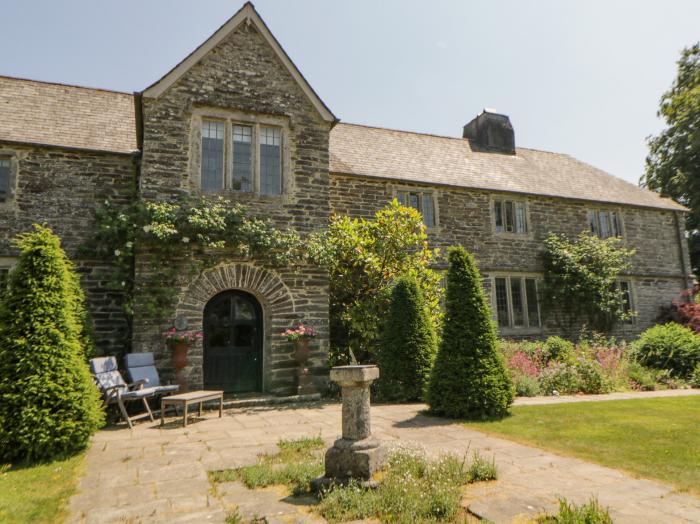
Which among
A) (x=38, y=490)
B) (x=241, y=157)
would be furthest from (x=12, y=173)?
(x=38, y=490)

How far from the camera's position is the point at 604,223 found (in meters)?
17.8

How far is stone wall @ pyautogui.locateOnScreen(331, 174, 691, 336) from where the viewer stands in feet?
47.4

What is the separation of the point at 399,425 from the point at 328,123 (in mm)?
7706

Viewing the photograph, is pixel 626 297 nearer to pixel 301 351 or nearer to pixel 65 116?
pixel 301 351

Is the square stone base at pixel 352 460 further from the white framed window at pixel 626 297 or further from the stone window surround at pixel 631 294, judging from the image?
the stone window surround at pixel 631 294

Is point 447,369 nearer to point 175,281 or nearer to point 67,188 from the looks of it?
point 175,281

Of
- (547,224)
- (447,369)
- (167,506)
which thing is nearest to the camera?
(167,506)

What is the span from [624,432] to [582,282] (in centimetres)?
1031

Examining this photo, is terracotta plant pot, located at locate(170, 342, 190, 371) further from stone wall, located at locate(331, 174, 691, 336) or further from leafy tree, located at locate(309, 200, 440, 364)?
stone wall, located at locate(331, 174, 691, 336)

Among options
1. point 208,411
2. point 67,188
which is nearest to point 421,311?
point 208,411

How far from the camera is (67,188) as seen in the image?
11266mm

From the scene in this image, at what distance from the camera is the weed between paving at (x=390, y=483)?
3773 millimetres

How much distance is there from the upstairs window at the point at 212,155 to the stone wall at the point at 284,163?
0.61 ft

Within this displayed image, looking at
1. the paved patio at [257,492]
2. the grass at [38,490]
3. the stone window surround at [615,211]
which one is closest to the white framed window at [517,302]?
the stone window surround at [615,211]
